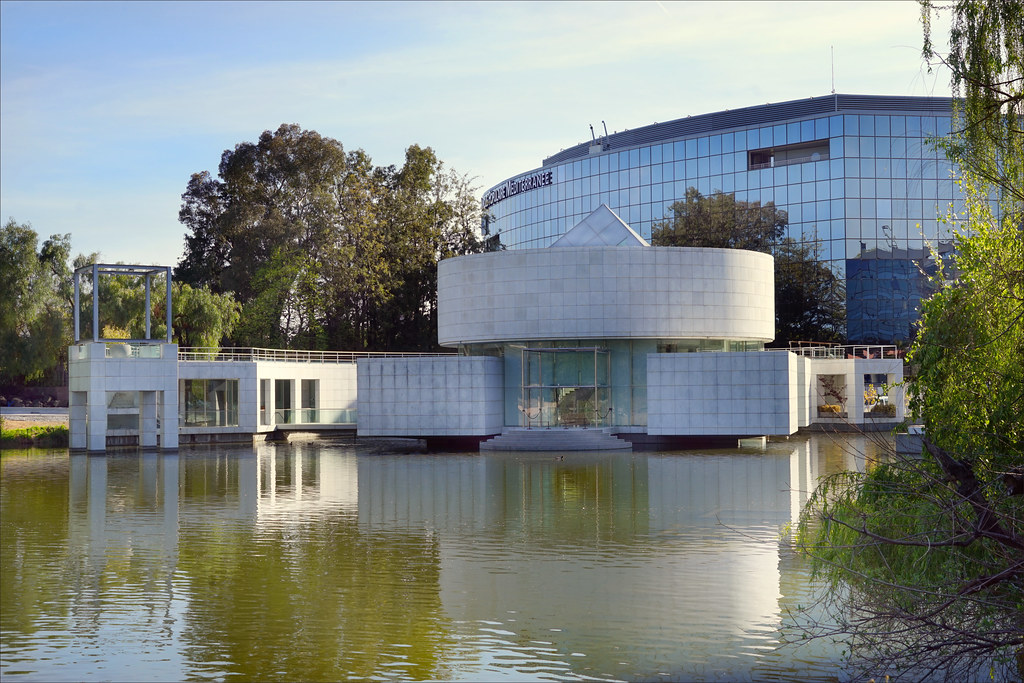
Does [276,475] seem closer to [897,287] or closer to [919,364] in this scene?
[919,364]

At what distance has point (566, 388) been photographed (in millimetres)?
46094

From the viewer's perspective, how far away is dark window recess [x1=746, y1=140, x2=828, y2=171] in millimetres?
73375

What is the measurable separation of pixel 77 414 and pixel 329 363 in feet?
49.2

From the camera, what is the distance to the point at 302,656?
12.0 meters

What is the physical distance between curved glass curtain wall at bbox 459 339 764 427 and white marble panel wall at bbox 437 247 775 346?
1.19 metres

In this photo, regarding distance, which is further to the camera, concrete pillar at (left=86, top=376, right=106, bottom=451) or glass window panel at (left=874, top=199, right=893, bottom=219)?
glass window panel at (left=874, top=199, right=893, bottom=219)

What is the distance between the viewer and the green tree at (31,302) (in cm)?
5544

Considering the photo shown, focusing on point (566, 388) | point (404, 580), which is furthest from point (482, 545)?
point (566, 388)

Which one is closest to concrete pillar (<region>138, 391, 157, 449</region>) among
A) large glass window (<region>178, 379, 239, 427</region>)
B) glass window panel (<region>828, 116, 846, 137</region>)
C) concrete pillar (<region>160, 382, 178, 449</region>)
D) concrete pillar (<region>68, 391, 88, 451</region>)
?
concrete pillar (<region>160, 382, 178, 449</region>)

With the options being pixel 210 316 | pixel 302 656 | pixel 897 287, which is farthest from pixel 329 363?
pixel 302 656

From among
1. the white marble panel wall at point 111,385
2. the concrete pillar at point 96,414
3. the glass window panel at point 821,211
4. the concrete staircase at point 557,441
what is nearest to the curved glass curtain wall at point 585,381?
the concrete staircase at point 557,441

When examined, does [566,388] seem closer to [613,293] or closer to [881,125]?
[613,293]

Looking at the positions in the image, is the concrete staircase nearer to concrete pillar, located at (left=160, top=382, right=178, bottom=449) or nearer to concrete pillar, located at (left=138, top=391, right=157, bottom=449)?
concrete pillar, located at (left=160, top=382, right=178, bottom=449)

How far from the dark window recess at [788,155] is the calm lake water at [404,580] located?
47498 mm
